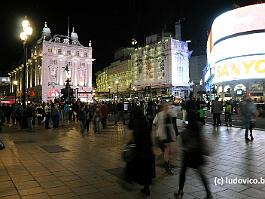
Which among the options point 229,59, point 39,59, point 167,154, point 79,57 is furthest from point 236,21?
point 39,59

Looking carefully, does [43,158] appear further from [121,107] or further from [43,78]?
[43,78]

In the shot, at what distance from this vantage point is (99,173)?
23.8ft

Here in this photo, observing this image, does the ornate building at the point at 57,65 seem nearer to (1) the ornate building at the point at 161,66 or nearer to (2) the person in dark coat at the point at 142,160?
(1) the ornate building at the point at 161,66

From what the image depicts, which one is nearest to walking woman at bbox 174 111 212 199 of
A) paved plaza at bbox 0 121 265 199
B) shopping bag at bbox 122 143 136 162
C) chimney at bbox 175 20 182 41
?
paved plaza at bbox 0 121 265 199

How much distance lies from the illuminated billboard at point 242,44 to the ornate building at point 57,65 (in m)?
48.3

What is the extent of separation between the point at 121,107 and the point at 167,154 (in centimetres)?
1477

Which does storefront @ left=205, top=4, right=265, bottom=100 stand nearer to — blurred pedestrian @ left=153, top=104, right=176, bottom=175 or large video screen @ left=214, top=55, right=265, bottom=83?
large video screen @ left=214, top=55, right=265, bottom=83

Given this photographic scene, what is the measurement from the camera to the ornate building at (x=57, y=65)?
307 ft

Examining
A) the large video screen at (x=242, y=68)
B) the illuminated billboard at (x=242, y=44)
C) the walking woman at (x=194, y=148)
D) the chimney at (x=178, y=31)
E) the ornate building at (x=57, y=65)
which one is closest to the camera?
the walking woman at (x=194, y=148)

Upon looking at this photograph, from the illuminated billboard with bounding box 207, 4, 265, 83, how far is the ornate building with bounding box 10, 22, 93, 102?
4830 centimetres

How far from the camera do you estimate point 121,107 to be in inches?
876

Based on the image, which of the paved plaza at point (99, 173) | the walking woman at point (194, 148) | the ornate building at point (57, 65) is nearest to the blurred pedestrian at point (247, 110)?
the paved plaza at point (99, 173)

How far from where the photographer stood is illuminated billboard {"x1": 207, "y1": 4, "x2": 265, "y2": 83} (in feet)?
151
